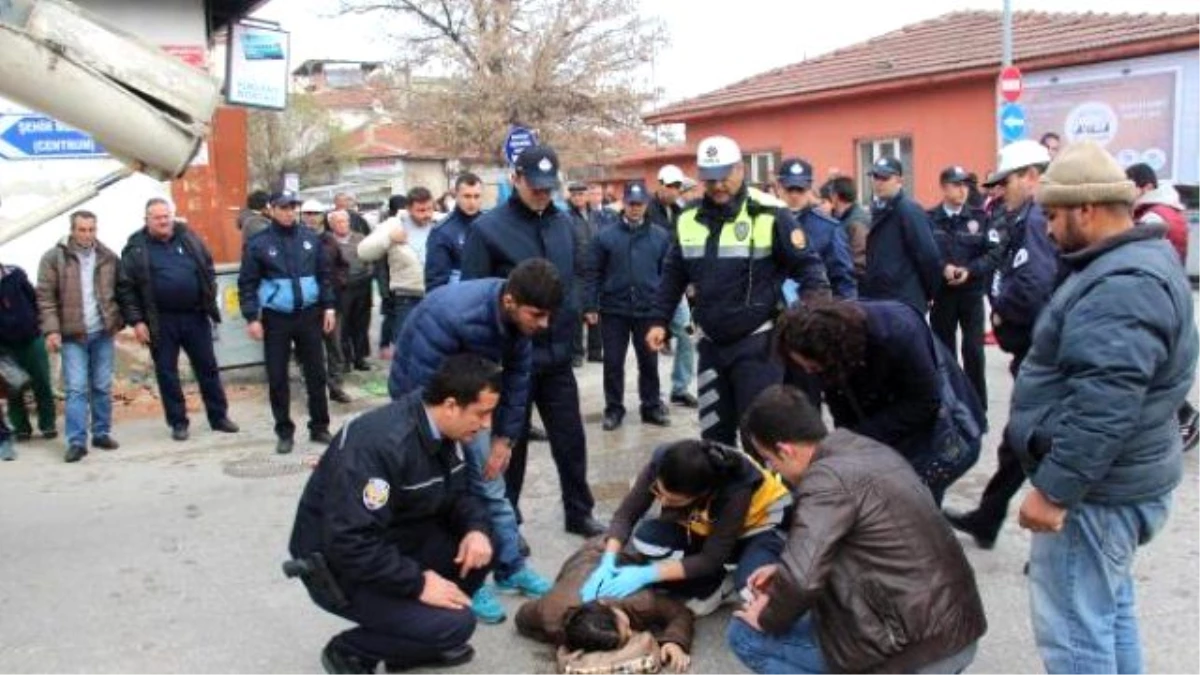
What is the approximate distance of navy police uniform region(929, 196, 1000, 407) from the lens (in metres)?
7.02

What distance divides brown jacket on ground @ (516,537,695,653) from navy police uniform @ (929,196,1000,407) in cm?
344

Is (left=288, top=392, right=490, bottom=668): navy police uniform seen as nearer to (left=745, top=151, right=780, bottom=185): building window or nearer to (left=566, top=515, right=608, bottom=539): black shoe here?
(left=566, top=515, right=608, bottom=539): black shoe

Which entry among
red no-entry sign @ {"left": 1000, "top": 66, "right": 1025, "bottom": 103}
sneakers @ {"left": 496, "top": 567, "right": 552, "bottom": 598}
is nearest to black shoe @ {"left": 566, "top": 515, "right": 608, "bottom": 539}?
sneakers @ {"left": 496, "top": 567, "right": 552, "bottom": 598}

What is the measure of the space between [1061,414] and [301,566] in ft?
7.62

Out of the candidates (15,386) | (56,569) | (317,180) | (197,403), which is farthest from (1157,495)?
(317,180)

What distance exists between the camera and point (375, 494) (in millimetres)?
3488

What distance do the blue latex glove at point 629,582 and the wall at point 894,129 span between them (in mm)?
14984

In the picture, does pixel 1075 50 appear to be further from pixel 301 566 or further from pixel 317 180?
pixel 317 180

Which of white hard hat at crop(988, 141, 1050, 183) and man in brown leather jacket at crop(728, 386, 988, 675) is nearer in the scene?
man in brown leather jacket at crop(728, 386, 988, 675)

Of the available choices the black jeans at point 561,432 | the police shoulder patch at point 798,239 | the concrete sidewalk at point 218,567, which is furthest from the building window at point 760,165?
the black jeans at point 561,432

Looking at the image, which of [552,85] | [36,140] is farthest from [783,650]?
[552,85]

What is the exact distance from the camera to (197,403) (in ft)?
31.3

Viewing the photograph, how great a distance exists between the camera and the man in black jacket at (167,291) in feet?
25.5

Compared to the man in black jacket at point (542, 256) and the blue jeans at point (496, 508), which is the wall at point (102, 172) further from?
the blue jeans at point (496, 508)
